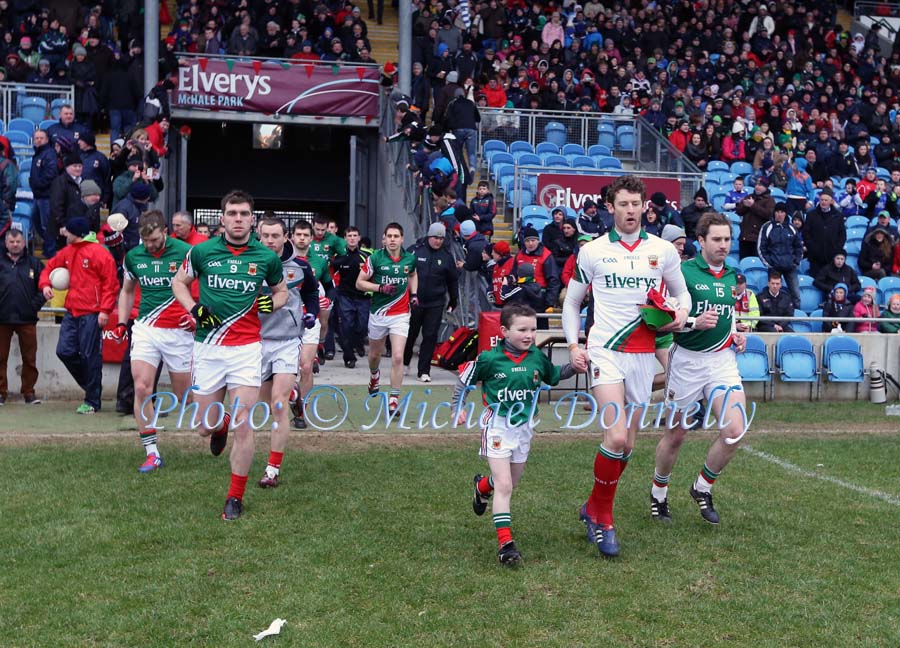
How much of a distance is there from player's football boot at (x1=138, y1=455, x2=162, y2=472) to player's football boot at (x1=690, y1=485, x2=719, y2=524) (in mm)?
4223

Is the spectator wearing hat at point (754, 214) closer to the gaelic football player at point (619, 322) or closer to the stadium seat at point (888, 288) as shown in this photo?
the stadium seat at point (888, 288)

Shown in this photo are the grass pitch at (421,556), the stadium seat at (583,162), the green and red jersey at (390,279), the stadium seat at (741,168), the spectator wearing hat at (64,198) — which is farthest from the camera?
the stadium seat at (741,168)

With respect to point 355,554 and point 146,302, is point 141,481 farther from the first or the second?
point 355,554

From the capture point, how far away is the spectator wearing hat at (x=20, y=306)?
12102mm

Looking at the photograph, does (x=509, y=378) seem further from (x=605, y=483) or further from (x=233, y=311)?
(x=233, y=311)

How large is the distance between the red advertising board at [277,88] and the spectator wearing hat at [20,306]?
8366 millimetres

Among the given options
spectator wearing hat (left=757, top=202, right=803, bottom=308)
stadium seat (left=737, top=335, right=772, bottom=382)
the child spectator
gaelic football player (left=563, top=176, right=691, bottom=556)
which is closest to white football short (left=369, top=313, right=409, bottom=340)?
stadium seat (left=737, top=335, right=772, bottom=382)

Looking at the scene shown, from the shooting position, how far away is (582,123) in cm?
2073

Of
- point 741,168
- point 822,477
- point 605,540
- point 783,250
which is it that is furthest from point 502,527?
point 741,168

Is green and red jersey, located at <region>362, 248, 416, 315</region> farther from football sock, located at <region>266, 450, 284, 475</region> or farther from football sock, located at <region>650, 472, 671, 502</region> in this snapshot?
football sock, located at <region>650, 472, 671, 502</region>

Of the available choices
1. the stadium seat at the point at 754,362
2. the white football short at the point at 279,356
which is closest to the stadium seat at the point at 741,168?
the stadium seat at the point at 754,362

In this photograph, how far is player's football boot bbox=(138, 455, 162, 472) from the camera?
28.7 feet

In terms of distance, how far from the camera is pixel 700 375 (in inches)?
287

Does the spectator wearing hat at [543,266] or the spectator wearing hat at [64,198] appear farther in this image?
the spectator wearing hat at [64,198]
